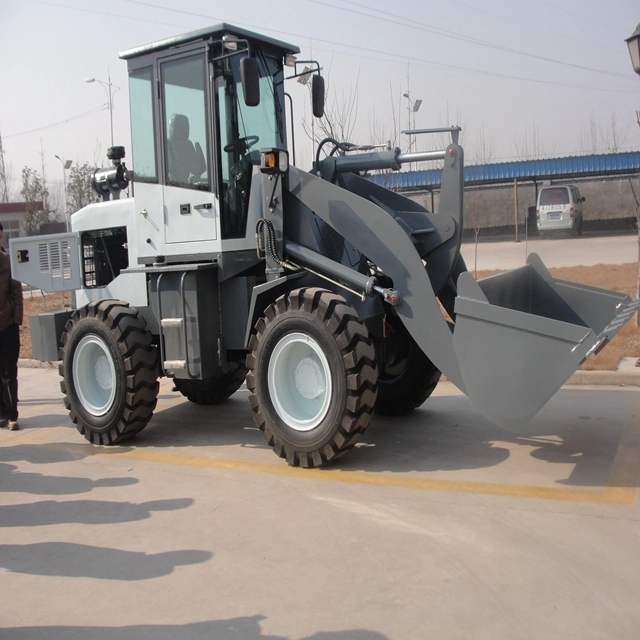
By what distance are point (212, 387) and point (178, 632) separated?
15.8 feet

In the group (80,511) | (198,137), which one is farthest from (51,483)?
(198,137)

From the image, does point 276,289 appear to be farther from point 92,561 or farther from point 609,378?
point 609,378

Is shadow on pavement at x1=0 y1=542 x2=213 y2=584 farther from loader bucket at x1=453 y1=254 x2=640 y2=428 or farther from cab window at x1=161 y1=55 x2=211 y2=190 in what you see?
cab window at x1=161 y1=55 x2=211 y2=190

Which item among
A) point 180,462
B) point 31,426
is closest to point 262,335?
point 180,462

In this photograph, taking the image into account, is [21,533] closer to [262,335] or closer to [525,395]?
[262,335]

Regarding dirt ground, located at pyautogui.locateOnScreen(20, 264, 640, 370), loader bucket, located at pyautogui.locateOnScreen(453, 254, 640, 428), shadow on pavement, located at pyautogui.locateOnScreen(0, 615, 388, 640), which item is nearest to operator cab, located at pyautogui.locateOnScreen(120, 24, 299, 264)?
loader bucket, located at pyautogui.locateOnScreen(453, 254, 640, 428)

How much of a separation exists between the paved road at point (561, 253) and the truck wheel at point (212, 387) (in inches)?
408

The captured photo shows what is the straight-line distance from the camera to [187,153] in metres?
6.53

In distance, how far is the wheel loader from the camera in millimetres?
5469

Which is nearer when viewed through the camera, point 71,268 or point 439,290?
point 439,290

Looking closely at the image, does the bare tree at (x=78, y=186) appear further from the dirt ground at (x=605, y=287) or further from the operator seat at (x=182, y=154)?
the operator seat at (x=182, y=154)

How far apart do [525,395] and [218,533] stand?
7.45 feet

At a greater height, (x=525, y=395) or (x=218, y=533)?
(x=525, y=395)

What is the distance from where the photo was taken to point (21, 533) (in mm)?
4902
